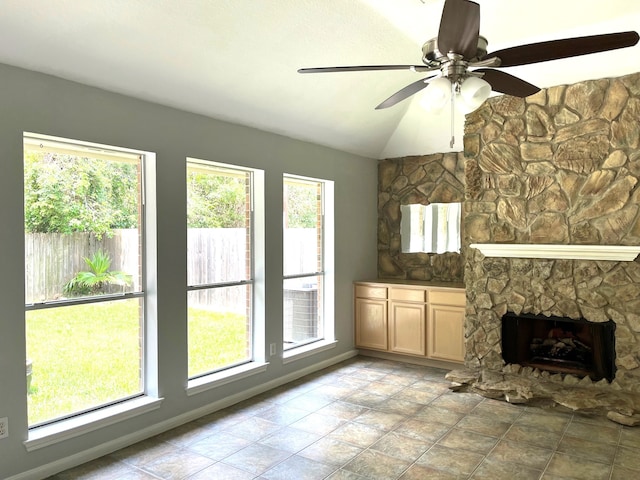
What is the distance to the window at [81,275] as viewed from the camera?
3139 mm

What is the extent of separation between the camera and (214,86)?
3.76 metres

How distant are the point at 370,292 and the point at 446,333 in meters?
1.02

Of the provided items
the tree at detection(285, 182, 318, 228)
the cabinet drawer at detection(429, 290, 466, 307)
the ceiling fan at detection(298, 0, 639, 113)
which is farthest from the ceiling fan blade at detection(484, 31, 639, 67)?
the cabinet drawer at detection(429, 290, 466, 307)

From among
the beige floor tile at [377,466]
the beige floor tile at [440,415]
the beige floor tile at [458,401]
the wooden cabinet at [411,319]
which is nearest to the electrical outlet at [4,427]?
the beige floor tile at [377,466]

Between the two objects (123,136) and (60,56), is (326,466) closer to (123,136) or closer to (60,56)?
(123,136)

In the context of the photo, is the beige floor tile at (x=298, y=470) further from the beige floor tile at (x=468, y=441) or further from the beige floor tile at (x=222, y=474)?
the beige floor tile at (x=468, y=441)

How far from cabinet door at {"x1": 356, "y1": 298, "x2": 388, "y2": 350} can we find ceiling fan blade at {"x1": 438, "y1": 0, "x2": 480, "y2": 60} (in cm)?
Result: 390

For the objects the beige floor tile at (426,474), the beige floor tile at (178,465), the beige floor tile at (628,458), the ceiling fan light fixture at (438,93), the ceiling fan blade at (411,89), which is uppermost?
the ceiling fan blade at (411,89)

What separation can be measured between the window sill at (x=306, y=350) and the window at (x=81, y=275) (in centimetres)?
162

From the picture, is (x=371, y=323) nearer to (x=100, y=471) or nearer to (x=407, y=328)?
(x=407, y=328)

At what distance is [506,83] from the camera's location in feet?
8.91

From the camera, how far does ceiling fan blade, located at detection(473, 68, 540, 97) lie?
259 cm

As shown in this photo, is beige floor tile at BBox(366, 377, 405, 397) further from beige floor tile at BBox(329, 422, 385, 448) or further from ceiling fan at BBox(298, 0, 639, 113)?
ceiling fan at BBox(298, 0, 639, 113)

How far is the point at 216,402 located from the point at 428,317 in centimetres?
249
